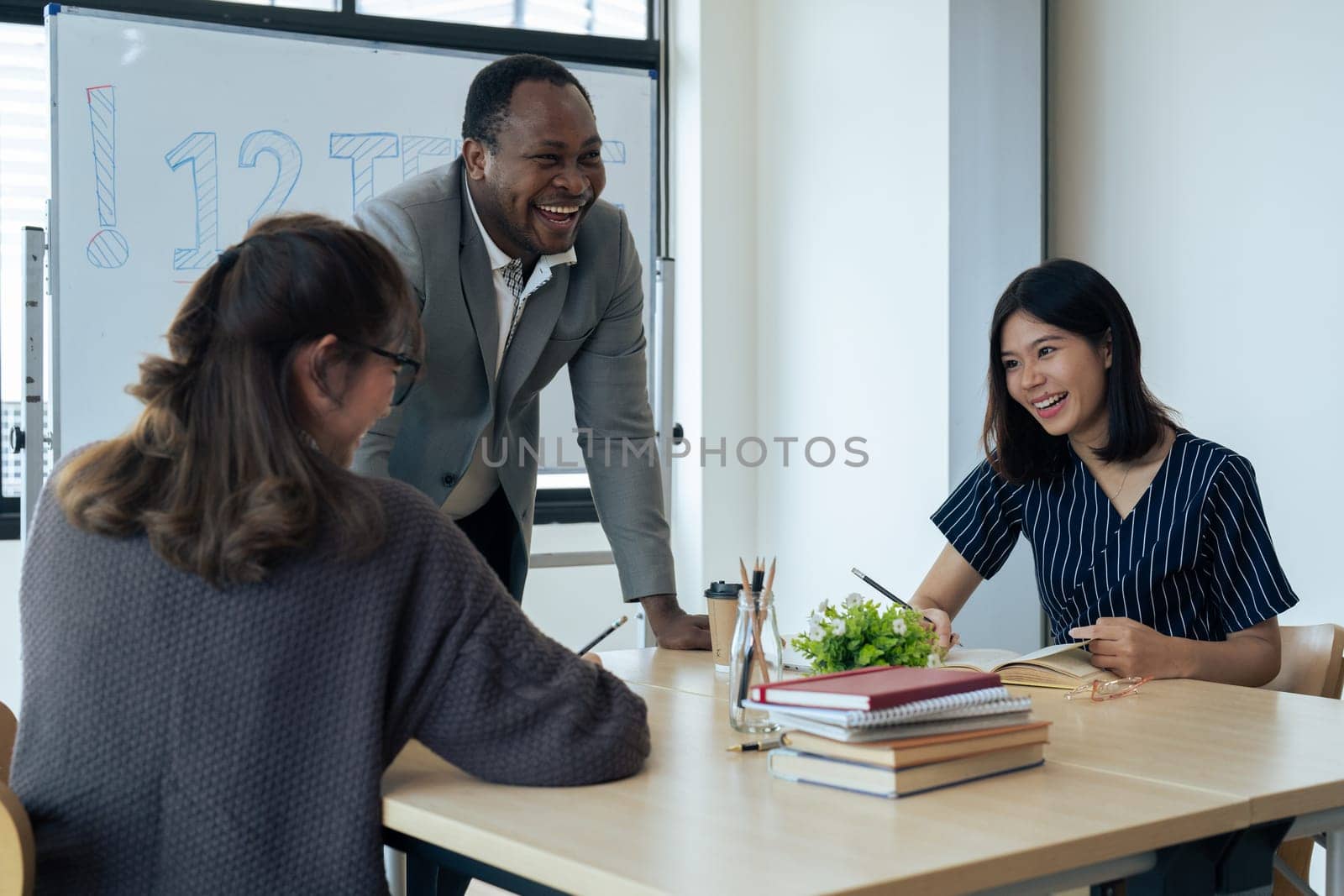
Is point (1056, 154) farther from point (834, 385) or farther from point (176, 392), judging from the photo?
point (176, 392)

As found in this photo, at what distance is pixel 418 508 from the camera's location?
119 centimetres

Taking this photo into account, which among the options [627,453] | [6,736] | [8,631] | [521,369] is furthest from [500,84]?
[8,631]

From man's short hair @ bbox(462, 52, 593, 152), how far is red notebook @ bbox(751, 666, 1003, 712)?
1172 mm

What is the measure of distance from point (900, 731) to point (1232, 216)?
7.42 feet

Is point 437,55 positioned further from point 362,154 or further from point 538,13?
point 538,13

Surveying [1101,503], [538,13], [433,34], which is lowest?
[1101,503]

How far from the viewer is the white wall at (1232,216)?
9.37 ft

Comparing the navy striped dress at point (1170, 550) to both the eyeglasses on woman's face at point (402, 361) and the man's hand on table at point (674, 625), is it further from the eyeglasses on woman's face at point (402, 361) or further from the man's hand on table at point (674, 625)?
the eyeglasses on woman's face at point (402, 361)

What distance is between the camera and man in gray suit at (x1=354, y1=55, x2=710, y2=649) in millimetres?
2141

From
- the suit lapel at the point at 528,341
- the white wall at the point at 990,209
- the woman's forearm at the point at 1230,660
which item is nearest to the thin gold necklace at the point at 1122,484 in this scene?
the woman's forearm at the point at 1230,660

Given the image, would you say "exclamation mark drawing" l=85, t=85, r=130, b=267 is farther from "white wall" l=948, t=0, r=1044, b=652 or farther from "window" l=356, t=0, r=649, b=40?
"white wall" l=948, t=0, r=1044, b=652

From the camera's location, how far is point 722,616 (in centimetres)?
186

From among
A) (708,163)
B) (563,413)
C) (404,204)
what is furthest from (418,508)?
(708,163)

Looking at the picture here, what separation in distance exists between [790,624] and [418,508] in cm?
363
